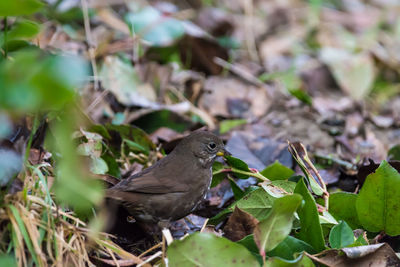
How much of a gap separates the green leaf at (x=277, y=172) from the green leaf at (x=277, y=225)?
3.16ft

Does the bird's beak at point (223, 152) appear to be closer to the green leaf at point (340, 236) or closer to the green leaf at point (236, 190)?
the green leaf at point (236, 190)

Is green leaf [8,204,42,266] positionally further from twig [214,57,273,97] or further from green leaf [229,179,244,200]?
twig [214,57,273,97]

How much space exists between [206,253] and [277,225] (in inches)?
14.2

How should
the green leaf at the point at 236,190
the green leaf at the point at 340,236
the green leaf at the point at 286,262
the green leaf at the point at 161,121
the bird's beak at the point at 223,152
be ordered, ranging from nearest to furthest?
the green leaf at the point at 286,262 → the green leaf at the point at 340,236 → the green leaf at the point at 236,190 → the bird's beak at the point at 223,152 → the green leaf at the point at 161,121

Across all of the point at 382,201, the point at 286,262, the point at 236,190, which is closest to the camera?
the point at 286,262

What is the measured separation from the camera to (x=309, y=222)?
2957 millimetres

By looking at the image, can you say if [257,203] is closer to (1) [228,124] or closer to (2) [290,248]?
(2) [290,248]

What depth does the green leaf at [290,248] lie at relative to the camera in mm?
2832

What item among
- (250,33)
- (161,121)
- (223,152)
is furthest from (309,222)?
(250,33)

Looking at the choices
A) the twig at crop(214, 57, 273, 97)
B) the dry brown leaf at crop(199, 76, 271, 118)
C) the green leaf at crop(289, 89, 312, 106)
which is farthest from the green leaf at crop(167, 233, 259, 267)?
the twig at crop(214, 57, 273, 97)

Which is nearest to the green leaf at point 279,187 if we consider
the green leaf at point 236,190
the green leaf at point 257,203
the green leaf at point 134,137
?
the green leaf at point 257,203

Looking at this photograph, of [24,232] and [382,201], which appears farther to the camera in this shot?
[382,201]

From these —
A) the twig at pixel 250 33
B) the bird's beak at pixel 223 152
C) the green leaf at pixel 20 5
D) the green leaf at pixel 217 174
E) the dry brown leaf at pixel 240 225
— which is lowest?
the twig at pixel 250 33

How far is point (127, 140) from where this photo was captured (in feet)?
13.5
